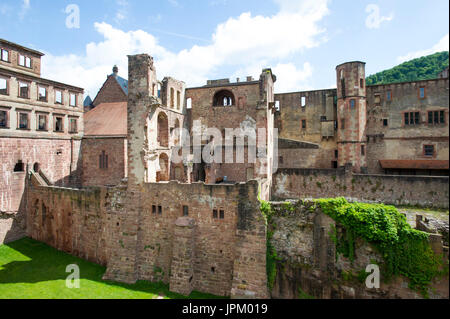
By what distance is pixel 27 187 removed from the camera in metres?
20.6

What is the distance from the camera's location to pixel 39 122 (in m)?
21.9

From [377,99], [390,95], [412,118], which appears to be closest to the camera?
[412,118]

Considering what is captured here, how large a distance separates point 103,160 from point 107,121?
14.8ft

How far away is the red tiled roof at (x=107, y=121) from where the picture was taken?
23.8 meters

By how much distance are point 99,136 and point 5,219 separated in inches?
384

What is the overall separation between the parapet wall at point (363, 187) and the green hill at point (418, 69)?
24.6 m

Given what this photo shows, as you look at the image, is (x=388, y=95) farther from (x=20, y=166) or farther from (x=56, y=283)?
(x=20, y=166)

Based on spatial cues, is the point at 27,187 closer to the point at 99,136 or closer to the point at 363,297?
the point at 99,136

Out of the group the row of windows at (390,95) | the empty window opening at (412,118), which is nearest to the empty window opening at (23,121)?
the row of windows at (390,95)

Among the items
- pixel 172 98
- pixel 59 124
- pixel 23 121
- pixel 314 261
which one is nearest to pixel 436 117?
pixel 314 261

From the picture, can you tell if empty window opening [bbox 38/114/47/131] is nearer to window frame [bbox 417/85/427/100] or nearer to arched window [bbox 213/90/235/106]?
arched window [bbox 213/90/235/106]

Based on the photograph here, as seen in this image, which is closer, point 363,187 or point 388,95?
point 363,187

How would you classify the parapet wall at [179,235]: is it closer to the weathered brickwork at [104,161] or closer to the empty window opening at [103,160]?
the weathered brickwork at [104,161]
